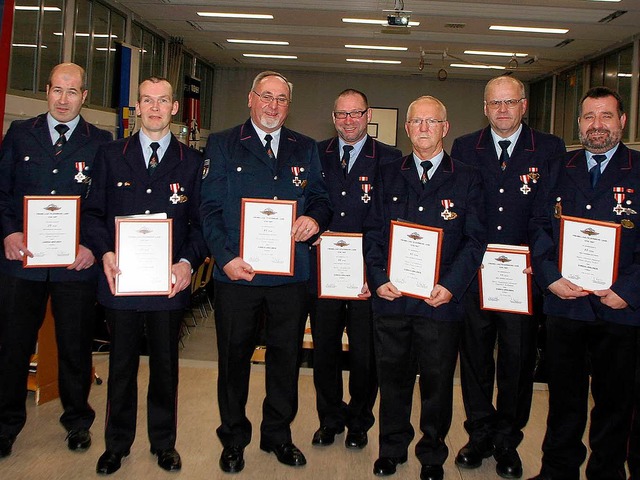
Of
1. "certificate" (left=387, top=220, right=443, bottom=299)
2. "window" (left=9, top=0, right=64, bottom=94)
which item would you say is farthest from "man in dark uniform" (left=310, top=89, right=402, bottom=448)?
"window" (left=9, top=0, right=64, bottom=94)

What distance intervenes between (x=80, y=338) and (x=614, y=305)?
7.99 ft

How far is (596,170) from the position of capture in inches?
117

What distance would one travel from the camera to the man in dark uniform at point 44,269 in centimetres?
324

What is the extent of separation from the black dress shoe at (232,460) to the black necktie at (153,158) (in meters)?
1.33

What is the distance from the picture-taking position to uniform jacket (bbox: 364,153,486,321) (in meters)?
3.05

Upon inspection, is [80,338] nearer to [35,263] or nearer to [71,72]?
[35,263]

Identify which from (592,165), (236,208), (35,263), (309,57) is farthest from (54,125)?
(309,57)

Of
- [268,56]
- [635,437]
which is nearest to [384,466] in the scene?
[635,437]

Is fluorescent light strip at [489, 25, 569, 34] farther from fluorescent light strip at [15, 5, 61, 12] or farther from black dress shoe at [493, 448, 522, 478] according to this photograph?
black dress shoe at [493, 448, 522, 478]

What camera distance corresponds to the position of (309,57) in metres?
16.0

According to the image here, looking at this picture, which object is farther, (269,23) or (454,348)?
(269,23)

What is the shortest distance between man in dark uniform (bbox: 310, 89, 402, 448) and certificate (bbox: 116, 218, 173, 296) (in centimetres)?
80

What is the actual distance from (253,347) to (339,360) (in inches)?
22.1

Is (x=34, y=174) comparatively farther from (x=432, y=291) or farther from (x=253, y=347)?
(x=432, y=291)
